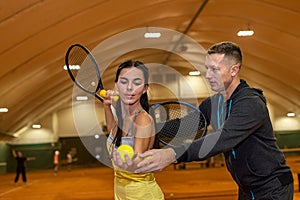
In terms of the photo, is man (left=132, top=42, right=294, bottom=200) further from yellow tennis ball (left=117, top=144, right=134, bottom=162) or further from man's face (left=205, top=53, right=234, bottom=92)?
yellow tennis ball (left=117, top=144, right=134, bottom=162)

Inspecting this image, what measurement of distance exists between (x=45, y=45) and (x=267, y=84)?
1775 cm

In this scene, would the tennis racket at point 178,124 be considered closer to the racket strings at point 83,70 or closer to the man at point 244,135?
the man at point 244,135

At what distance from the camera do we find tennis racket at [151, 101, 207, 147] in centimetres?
397

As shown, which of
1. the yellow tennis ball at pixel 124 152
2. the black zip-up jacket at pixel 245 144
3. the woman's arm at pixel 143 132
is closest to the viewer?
the black zip-up jacket at pixel 245 144

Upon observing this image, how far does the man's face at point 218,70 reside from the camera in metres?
3.19

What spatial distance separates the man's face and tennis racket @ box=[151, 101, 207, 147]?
25.3 inches

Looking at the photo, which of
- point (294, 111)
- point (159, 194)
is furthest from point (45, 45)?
point (294, 111)

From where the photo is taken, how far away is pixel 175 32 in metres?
21.9

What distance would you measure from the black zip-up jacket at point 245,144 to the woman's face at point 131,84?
673 mm

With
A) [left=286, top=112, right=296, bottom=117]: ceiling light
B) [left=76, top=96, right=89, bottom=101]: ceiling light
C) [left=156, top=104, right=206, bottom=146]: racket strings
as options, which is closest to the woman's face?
[left=156, top=104, right=206, bottom=146]: racket strings

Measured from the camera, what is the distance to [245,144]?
314 centimetres

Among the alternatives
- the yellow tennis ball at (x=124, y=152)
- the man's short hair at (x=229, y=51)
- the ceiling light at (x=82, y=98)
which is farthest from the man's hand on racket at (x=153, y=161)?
the ceiling light at (x=82, y=98)

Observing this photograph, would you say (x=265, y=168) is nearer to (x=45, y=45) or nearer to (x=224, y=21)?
(x=45, y=45)

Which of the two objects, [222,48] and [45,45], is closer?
[222,48]
